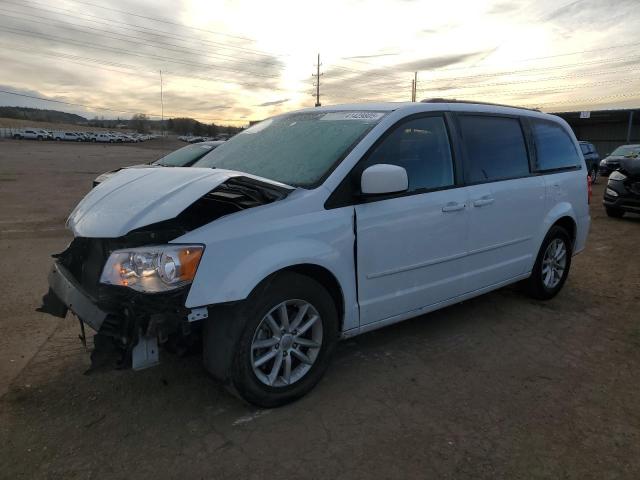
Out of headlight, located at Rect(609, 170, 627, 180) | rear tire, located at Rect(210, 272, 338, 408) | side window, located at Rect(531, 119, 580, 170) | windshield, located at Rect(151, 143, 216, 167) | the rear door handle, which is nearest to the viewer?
rear tire, located at Rect(210, 272, 338, 408)

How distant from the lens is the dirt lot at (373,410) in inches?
99.5

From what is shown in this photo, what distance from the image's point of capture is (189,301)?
8.45 feet

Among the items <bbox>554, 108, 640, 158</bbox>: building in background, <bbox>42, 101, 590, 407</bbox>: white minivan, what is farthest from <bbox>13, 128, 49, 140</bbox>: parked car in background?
<bbox>42, 101, 590, 407</bbox>: white minivan

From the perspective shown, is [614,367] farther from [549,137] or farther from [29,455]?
[29,455]

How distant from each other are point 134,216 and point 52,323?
2151 millimetres

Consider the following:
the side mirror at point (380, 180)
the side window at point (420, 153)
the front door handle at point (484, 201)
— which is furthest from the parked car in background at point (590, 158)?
the side mirror at point (380, 180)

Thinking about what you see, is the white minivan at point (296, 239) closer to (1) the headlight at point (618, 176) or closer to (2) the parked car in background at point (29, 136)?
(1) the headlight at point (618, 176)

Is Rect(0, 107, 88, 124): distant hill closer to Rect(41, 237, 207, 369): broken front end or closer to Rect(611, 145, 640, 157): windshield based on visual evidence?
Rect(611, 145, 640, 157): windshield

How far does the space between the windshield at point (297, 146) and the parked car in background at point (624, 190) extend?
9.05m

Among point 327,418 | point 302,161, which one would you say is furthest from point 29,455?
point 302,161

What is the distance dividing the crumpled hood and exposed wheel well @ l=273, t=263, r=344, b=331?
0.53 metres

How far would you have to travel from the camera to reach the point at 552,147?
201 inches

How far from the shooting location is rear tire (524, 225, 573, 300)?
5.00 metres

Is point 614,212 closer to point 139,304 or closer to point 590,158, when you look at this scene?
point 590,158
